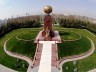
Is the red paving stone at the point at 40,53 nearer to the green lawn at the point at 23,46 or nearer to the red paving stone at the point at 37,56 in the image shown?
the red paving stone at the point at 37,56

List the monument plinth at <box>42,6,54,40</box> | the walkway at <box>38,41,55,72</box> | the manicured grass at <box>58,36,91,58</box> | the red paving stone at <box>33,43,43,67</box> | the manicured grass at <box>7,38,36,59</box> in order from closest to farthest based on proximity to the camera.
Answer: the walkway at <box>38,41,55,72</box>, the red paving stone at <box>33,43,43,67</box>, the manicured grass at <box>58,36,91,58</box>, the manicured grass at <box>7,38,36,59</box>, the monument plinth at <box>42,6,54,40</box>

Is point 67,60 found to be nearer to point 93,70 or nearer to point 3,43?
point 93,70

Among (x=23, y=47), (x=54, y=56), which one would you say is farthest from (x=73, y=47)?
(x=23, y=47)

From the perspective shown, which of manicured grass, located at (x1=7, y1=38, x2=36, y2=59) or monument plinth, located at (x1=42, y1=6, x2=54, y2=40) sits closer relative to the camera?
manicured grass, located at (x1=7, y1=38, x2=36, y2=59)

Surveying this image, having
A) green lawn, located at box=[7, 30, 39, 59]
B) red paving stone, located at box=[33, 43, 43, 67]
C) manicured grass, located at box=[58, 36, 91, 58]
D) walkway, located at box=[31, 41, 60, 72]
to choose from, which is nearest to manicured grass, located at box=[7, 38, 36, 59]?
green lawn, located at box=[7, 30, 39, 59]

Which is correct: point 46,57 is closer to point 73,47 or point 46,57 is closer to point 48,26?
point 73,47

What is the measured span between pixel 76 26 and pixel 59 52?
24.7m

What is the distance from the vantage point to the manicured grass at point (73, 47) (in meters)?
38.7

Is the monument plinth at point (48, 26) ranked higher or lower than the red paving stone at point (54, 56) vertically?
higher

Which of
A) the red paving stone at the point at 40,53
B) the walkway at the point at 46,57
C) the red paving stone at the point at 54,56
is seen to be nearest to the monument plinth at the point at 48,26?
the red paving stone at the point at 40,53

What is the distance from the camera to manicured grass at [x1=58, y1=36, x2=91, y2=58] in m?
38.7

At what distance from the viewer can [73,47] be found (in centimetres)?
4094

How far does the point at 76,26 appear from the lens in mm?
61594

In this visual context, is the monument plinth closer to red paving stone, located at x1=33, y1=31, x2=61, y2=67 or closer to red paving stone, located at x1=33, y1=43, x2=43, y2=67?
red paving stone, located at x1=33, y1=31, x2=61, y2=67
